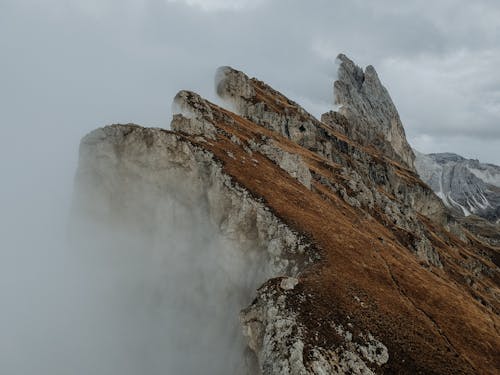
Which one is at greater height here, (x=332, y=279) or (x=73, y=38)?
(x=73, y=38)

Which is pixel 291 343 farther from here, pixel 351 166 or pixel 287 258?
pixel 351 166

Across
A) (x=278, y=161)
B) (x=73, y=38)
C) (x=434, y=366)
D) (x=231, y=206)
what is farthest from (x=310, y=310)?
(x=73, y=38)

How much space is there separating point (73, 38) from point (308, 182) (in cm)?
16987

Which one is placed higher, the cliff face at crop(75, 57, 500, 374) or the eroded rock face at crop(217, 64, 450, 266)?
the eroded rock face at crop(217, 64, 450, 266)

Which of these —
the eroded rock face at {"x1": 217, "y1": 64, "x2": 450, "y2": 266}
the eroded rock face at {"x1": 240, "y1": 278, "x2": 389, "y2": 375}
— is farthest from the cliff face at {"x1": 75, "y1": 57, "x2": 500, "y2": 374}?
the eroded rock face at {"x1": 217, "y1": 64, "x2": 450, "y2": 266}

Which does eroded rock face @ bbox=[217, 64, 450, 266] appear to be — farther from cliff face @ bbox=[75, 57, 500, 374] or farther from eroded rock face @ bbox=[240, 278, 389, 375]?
eroded rock face @ bbox=[240, 278, 389, 375]

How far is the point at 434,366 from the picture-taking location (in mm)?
28688

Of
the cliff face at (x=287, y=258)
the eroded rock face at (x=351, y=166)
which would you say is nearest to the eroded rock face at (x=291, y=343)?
the cliff face at (x=287, y=258)

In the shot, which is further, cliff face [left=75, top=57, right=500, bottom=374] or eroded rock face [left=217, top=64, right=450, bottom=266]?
eroded rock face [left=217, top=64, right=450, bottom=266]

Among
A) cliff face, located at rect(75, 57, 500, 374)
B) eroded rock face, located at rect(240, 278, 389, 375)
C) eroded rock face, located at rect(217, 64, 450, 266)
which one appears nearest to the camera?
eroded rock face, located at rect(240, 278, 389, 375)

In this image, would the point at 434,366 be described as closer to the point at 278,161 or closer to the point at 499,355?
the point at 499,355

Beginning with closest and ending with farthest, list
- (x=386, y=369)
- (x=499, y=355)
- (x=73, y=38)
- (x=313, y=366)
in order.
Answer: (x=313, y=366) < (x=386, y=369) < (x=499, y=355) < (x=73, y=38)

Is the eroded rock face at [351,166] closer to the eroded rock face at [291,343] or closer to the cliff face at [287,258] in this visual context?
the cliff face at [287,258]

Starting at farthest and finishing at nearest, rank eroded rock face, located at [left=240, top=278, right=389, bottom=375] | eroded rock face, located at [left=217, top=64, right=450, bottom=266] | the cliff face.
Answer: eroded rock face, located at [left=217, top=64, right=450, bottom=266] < the cliff face < eroded rock face, located at [left=240, top=278, right=389, bottom=375]
